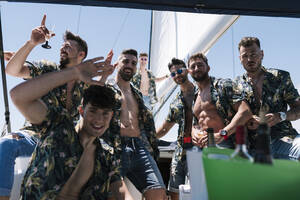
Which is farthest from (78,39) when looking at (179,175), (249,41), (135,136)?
(179,175)

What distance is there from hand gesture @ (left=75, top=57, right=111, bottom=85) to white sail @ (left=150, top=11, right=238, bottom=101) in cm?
271

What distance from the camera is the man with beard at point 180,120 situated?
8.97 feet

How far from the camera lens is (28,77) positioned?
85.7 inches

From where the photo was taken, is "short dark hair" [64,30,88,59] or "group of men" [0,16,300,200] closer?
"group of men" [0,16,300,200]

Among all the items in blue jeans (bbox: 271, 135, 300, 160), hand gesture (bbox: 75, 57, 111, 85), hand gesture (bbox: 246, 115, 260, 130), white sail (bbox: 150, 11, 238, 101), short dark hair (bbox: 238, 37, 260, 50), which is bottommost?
blue jeans (bbox: 271, 135, 300, 160)

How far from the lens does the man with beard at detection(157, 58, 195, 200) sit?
2734 mm

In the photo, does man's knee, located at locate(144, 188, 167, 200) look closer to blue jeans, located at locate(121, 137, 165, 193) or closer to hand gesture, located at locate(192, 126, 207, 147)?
blue jeans, located at locate(121, 137, 165, 193)

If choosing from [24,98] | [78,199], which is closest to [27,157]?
[78,199]

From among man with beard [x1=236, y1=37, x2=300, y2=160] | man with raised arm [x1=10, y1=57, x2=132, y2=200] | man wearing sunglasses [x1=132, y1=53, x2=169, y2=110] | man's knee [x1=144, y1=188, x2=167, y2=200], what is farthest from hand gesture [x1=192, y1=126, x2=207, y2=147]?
man wearing sunglasses [x1=132, y1=53, x2=169, y2=110]

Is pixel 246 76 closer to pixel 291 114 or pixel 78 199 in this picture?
pixel 291 114

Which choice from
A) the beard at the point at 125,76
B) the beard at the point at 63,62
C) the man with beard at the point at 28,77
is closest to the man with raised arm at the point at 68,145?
the man with beard at the point at 28,77

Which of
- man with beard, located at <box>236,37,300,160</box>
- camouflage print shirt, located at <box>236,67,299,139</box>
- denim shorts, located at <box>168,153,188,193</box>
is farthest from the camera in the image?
denim shorts, located at <box>168,153,188,193</box>

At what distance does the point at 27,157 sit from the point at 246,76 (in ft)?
5.75

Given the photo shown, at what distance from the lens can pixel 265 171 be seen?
597mm
